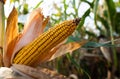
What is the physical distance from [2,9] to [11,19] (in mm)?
40

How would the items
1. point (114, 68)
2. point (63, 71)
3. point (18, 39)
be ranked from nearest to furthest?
point (18, 39) → point (114, 68) → point (63, 71)

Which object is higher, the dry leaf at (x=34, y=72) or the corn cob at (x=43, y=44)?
the corn cob at (x=43, y=44)

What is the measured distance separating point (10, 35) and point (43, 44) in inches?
4.1

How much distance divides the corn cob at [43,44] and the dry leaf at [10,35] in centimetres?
2

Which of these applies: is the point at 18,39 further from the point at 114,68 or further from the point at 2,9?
the point at 114,68

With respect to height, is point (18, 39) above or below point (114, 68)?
above

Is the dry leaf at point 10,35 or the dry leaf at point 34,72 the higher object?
the dry leaf at point 10,35

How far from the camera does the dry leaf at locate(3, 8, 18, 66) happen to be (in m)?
0.73

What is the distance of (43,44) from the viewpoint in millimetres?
693

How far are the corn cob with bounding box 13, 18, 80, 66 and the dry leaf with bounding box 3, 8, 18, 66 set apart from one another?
20 mm

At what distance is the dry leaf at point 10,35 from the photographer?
2.40 feet

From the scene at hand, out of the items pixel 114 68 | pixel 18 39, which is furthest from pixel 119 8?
pixel 18 39

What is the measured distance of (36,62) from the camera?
0.72 meters

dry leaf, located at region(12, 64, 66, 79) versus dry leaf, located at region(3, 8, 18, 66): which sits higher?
dry leaf, located at region(3, 8, 18, 66)
